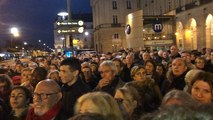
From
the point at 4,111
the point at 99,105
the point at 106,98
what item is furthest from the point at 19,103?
the point at 99,105

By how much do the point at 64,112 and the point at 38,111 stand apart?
0.49 metres

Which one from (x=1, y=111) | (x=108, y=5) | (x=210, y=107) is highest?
(x=108, y=5)

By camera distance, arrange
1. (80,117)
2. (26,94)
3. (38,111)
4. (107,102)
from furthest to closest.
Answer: (26,94)
(38,111)
(107,102)
(80,117)

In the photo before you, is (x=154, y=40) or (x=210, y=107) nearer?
(x=210, y=107)

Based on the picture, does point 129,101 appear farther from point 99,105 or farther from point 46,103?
point 99,105

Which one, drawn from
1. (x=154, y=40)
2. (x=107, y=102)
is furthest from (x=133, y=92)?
(x=154, y=40)

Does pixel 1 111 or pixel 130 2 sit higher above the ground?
pixel 130 2

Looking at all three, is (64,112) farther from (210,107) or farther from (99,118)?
(210,107)

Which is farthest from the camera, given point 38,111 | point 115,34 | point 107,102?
point 115,34

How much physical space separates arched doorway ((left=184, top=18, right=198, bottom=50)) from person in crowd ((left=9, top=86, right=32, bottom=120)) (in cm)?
4593

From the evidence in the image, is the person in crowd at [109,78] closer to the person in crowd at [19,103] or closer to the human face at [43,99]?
the person in crowd at [19,103]

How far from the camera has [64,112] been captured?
5.02 m

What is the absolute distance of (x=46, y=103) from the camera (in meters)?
4.59

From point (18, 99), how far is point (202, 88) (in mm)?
2517
